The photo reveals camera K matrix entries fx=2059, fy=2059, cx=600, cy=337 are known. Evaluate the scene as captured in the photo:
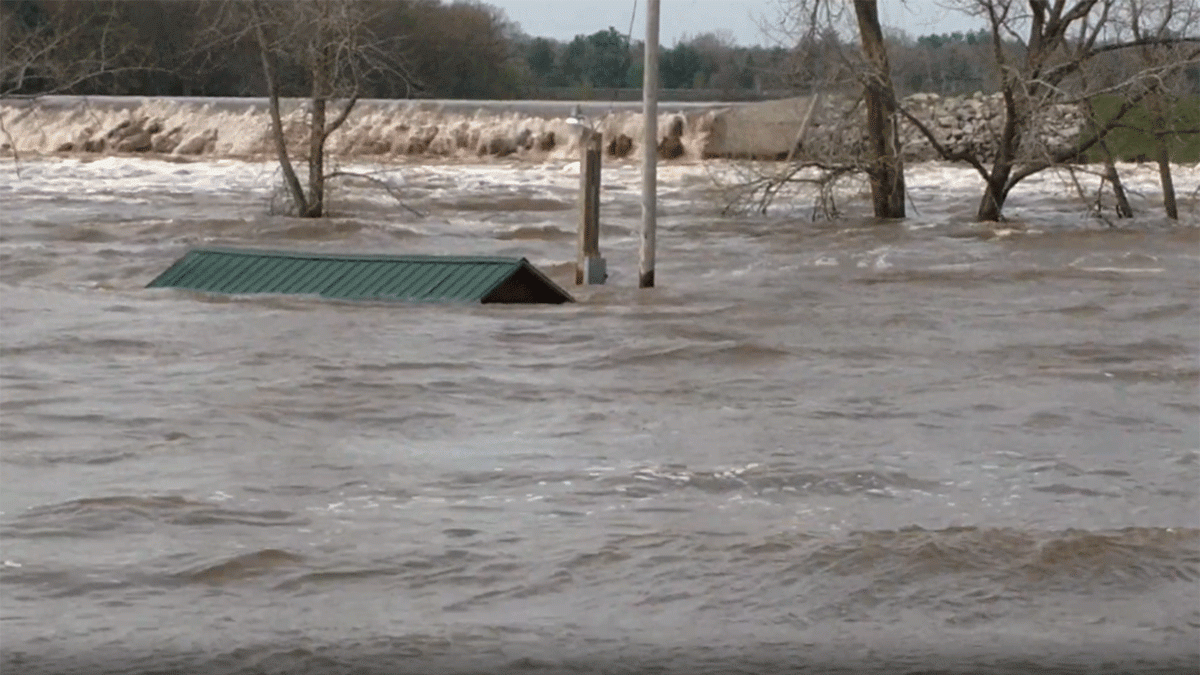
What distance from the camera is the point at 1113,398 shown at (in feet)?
46.3

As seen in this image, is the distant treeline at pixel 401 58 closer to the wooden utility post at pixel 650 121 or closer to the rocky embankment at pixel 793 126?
the rocky embankment at pixel 793 126

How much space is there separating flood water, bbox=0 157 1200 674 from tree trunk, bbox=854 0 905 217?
6619mm

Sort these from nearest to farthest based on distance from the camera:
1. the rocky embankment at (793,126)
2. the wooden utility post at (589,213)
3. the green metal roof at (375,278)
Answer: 1. the green metal roof at (375,278)
2. the wooden utility post at (589,213)
3. the rocky embankment at (793,126)

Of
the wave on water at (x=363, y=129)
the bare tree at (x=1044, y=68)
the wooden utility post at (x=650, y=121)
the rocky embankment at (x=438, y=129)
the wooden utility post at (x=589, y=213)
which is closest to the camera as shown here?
the wooden utility post at (x=650, y=121)

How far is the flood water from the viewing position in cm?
779

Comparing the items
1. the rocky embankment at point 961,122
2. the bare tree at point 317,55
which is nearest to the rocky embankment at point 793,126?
A: the rocky embankment at point 961,122

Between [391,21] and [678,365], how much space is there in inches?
2128

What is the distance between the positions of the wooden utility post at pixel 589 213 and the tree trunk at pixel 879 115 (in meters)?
8.08

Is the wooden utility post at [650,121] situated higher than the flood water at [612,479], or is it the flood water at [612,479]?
the wooden utility post at [650,121]

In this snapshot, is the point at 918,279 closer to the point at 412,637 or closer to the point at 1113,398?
the point at 1113,398

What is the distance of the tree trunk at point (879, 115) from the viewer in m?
29.0

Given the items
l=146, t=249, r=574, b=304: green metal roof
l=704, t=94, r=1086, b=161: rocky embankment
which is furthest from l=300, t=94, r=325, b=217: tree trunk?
l=704, t=94, r=1086, b=161: rocky embankment

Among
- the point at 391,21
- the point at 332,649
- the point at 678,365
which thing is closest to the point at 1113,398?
the point at 678,365

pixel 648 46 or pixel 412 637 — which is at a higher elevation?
pixel 648 46
